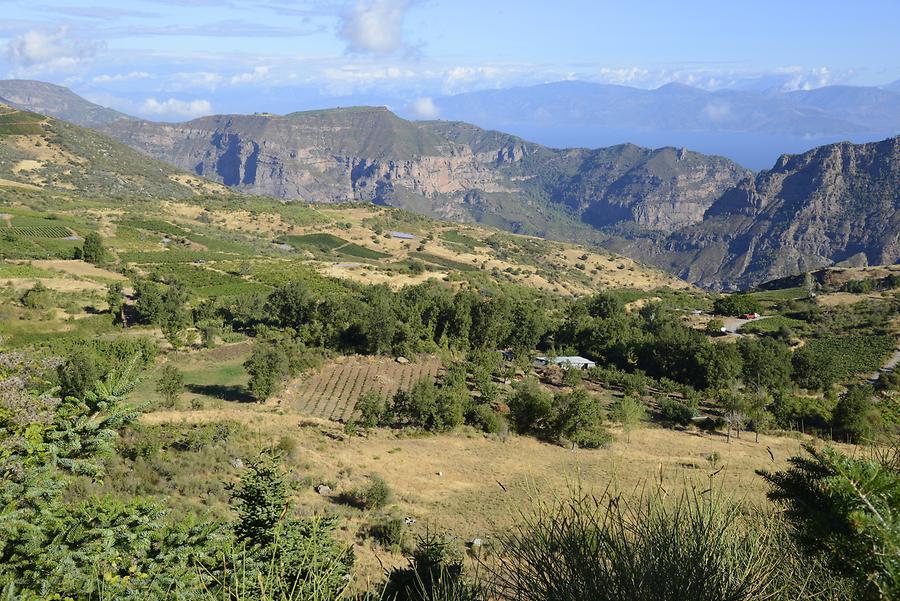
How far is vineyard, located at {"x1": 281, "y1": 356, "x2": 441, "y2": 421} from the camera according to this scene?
29.4 meters

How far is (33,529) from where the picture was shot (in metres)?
5.61

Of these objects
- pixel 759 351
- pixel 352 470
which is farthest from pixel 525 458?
pixel 759 351

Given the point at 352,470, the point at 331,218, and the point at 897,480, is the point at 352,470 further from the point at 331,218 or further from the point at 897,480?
the point at 331,218

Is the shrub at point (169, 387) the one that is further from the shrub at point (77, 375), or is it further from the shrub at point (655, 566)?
the shrub at point (655, 566)

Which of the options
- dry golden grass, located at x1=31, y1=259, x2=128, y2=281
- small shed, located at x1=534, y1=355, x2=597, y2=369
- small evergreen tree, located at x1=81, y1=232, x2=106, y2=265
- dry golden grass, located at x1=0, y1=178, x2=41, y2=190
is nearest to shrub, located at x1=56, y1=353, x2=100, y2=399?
small shed, located at x1=534, y1=355, x2=597, y2=369

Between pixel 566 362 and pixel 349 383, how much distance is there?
15840 mm

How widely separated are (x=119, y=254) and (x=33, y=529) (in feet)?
205

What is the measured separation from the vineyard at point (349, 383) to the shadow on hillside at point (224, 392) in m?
1.94

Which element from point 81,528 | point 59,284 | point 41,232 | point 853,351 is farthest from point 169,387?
point 853,351

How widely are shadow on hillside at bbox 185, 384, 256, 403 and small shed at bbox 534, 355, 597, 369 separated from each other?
768 inches

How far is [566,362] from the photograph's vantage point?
4003cm

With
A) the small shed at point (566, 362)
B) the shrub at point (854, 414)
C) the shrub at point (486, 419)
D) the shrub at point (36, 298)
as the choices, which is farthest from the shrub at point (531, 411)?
the shrub at point (36, 298)

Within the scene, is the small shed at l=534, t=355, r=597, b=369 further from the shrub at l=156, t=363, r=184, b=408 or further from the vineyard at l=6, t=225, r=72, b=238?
the vineyard at l=6, t=225, r=72, b=238

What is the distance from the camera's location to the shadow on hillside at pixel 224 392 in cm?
2889
